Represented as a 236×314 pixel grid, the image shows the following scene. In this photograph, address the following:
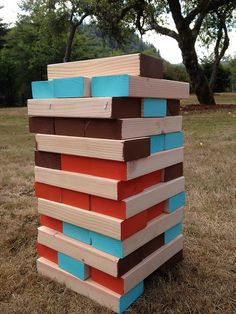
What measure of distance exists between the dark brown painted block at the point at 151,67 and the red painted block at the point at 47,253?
4.21ft

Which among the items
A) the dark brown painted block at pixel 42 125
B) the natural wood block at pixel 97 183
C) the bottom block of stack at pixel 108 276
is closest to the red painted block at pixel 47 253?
the bottom block of stack at pixel 108 276

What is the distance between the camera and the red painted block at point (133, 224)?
79.0 inches

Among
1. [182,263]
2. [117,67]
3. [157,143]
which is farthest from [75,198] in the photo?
[182,263]

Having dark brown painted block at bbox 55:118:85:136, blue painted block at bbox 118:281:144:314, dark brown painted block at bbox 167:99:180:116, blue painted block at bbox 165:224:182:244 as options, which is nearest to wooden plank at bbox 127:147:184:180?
dark brown painted block at bbox 167:99:180:116

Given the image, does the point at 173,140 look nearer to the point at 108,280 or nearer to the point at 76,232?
the point at 76,232

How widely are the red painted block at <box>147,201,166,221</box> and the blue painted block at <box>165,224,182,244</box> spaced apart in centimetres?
16

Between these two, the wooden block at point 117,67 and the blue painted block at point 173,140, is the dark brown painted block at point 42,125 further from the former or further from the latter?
the blue painted block at point 173,140

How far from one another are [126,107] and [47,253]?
3.83 ft

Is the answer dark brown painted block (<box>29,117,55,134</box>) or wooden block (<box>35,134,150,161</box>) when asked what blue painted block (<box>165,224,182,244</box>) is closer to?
wooden block (<box>35,134,150,161</box>)

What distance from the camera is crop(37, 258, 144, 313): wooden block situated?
2.08 m

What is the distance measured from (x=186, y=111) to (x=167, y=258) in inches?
413

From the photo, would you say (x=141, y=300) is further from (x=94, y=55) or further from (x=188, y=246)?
(x=94, y=55)

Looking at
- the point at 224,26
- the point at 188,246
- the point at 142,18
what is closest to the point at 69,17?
the point at 142,18

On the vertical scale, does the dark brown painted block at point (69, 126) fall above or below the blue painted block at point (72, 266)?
above
